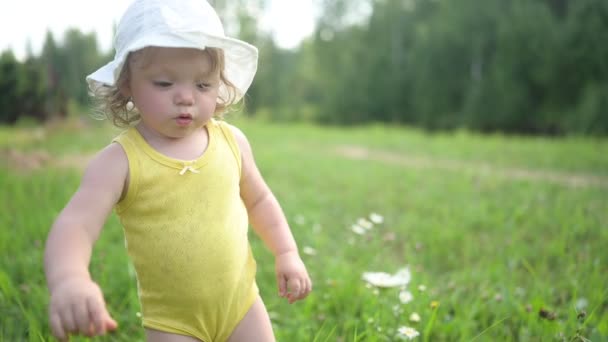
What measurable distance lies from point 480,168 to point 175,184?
6.47 m

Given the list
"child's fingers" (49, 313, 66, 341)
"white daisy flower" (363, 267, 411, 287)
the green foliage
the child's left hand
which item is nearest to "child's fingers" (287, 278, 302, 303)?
the child's left hand

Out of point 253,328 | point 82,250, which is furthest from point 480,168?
point 82,250

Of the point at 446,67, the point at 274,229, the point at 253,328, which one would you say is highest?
the point at 274,229

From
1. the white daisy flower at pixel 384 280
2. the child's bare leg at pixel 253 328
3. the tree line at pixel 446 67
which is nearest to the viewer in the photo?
the child's bare leg at pixel 253 328

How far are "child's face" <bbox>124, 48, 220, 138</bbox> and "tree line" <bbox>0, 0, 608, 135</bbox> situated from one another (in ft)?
13.7

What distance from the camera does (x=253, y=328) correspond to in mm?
1402

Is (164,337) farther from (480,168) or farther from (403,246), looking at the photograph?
(480,168)

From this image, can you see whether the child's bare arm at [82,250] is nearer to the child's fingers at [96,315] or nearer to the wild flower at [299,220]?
the child's fingers at [96,315]

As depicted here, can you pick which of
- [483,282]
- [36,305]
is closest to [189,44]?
[36,305]

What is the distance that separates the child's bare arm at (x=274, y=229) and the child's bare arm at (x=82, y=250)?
0.42 meters

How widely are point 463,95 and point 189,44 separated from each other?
1889cm

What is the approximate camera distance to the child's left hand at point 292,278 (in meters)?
1.46

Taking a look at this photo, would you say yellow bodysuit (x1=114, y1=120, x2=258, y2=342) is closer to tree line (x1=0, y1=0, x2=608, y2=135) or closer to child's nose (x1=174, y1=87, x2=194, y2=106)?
child's nose (x1=174, y1=87, x2=194, y2=106)

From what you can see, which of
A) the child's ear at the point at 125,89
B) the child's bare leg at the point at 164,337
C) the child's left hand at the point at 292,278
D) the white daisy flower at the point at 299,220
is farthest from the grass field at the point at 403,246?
the child's ear at the point at 125,89
